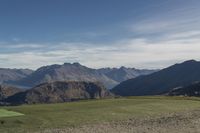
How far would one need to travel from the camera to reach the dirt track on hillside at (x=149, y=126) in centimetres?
5284

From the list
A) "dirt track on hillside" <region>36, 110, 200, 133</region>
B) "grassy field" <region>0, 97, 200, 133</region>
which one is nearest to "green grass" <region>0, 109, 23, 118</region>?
"grassy field" <region>0, 97, 200, 133</region>

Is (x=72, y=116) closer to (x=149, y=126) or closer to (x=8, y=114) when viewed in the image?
(x=8, y=114)

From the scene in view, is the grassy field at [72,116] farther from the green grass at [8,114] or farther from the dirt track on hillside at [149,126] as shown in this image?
the dirt track on hillside at [149,126]

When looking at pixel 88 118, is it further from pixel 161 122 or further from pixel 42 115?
pixel 161 122

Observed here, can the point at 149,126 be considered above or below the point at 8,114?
below

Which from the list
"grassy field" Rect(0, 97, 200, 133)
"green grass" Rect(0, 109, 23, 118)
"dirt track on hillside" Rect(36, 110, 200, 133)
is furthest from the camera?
"green grass" Rect(0, 109, 23, 118)

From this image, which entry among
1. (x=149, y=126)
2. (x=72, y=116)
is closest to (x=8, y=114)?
(x=72, y=116)

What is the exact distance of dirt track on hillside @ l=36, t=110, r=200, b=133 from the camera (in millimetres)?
52844

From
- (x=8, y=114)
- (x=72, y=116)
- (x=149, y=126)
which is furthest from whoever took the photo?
(x=8, y=114)

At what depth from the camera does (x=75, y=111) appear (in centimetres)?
7156

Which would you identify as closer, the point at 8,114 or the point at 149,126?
the point at 149,126

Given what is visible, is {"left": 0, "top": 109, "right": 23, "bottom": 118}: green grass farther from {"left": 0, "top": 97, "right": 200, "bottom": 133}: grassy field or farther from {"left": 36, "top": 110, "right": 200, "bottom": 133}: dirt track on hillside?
{"left": 36, "top": 110, "right": 200, "bottom": 133}: dirt track on hillside

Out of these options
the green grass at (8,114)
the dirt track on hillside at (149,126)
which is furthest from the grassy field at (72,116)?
the dirt track on hillside at (149,126)

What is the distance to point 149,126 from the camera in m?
56.5
